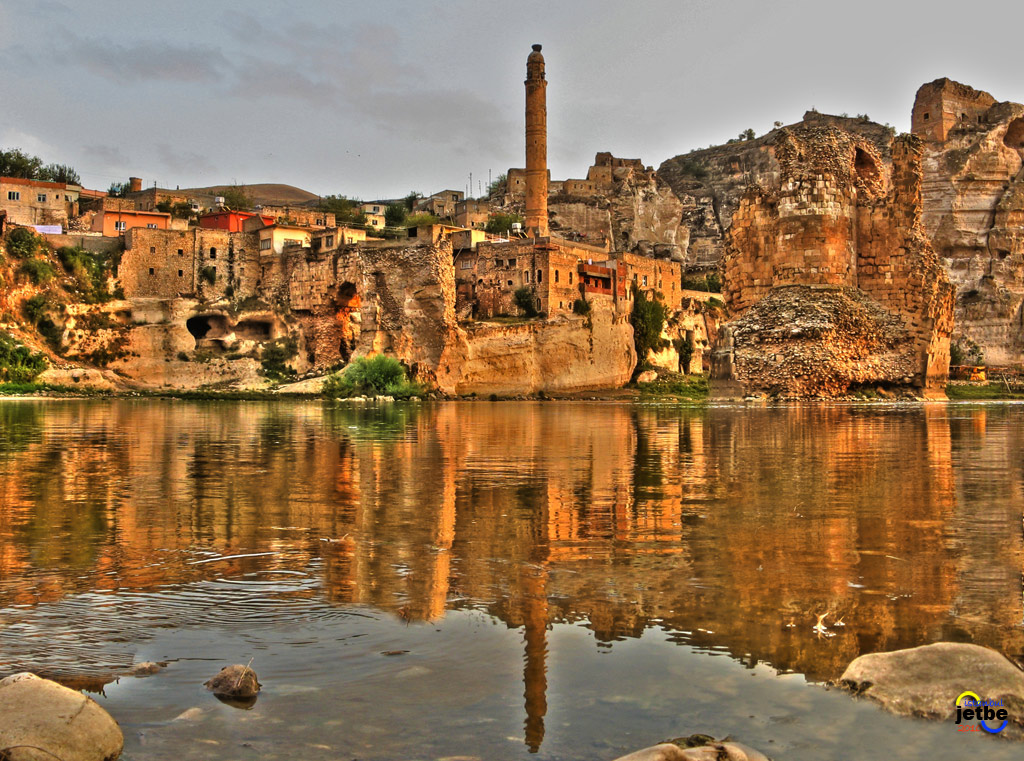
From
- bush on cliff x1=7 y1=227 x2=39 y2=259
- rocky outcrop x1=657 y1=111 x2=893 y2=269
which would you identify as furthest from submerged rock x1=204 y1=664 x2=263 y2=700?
rocky outcrop x1=657 y1=111 x2=893 y2=269

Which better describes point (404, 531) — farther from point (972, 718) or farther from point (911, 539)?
point (972, 718)

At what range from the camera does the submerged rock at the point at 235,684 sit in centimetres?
381

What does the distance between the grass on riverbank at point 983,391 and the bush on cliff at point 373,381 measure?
23.3 meters

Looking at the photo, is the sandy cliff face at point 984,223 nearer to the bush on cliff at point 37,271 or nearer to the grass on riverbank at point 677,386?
the grass on riverbank at point 677,386

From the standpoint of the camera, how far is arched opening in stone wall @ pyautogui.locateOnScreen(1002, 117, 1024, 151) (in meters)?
56.5

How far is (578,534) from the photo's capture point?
7.11 m

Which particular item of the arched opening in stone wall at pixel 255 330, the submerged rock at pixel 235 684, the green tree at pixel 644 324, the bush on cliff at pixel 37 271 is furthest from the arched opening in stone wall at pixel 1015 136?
the submerged rock at pixel 235 684

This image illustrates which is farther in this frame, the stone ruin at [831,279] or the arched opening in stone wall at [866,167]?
the arched opening in stone wall at [866,167]

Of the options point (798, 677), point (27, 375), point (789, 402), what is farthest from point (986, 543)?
point (27, 375)

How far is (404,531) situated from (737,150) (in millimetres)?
98381

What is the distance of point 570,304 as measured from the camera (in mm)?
51750

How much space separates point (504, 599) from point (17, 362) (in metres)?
43.8
